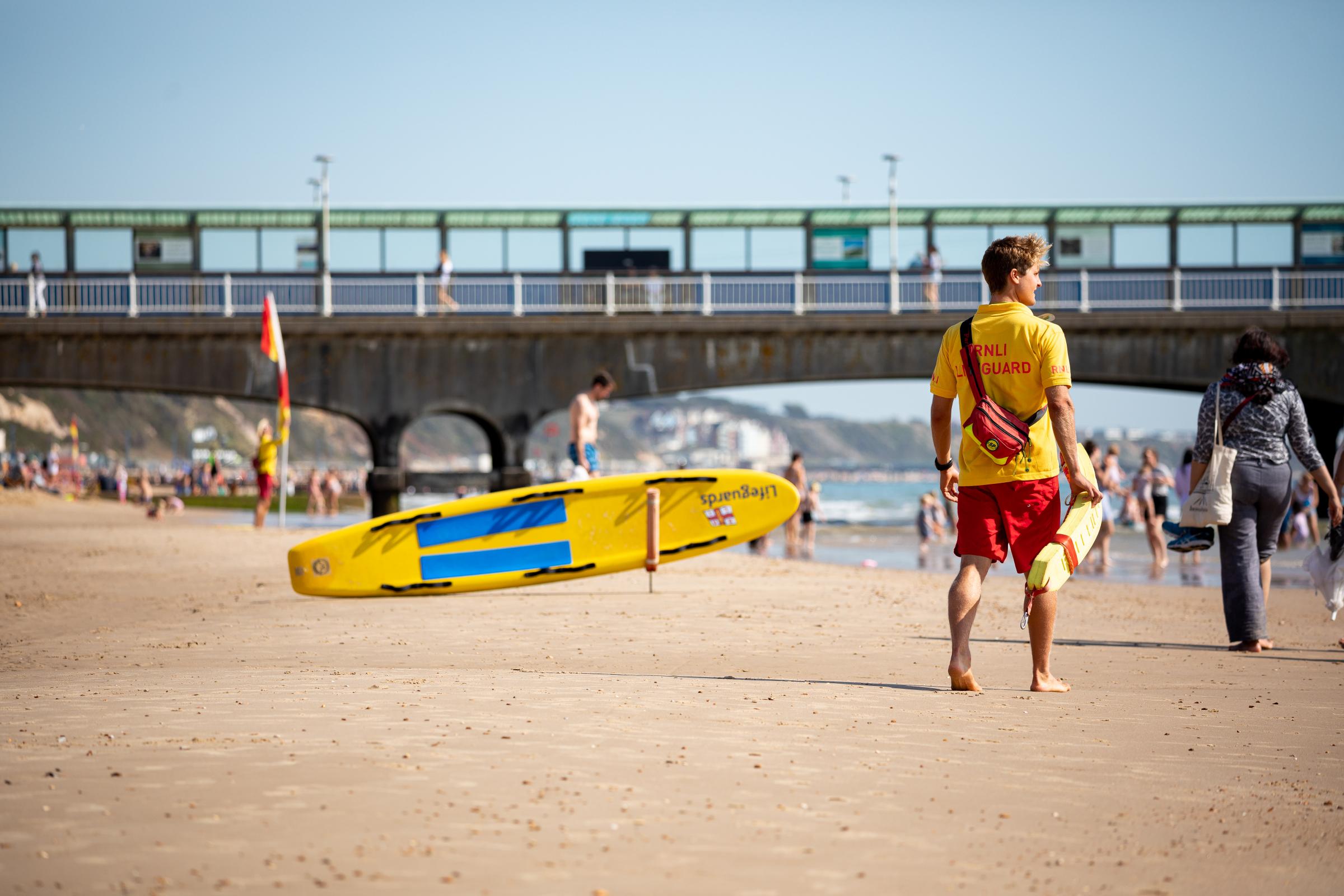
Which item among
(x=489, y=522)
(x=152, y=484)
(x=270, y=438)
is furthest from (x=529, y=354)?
(x=152, y=484)

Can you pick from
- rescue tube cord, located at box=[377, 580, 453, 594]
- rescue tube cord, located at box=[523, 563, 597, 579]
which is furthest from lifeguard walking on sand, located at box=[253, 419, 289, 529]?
rescue tube cord, located at box=[523, 563, 597, 579]

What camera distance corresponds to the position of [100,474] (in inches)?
2709

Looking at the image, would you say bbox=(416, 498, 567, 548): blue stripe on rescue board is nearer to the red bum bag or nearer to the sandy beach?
the sandy beach

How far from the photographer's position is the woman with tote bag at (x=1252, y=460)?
6.91m

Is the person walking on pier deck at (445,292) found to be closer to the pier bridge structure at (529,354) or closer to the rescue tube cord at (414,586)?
the pier bridge structure at (529,354)

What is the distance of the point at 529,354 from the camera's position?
82.0 ft

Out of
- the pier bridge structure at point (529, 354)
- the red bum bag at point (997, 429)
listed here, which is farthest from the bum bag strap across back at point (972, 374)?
the pier bridge structure at point (529, 354)

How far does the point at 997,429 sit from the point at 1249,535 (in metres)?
2.71

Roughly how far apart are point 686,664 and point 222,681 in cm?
207

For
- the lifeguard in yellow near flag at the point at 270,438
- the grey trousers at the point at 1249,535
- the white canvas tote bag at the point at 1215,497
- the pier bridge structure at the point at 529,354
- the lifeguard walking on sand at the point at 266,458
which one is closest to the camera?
the white canvas tote bag at the point at 1215,497

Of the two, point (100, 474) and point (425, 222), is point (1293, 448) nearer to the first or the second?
point (425, 222)

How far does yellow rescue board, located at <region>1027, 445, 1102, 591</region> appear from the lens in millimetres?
4969

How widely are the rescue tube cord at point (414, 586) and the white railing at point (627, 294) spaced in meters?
15.7

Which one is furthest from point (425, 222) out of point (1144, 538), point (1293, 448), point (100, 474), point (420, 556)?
point (100, 474)
